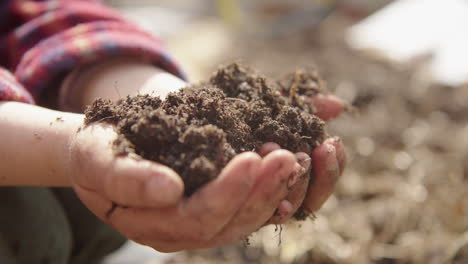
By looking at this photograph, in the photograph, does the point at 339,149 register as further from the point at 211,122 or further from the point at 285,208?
the point at 211,122

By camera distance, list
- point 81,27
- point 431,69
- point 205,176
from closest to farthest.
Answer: point 205,176
point 81,27
point 431,69

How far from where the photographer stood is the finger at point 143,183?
34.4 inches

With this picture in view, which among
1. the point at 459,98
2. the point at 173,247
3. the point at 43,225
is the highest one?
the point at 459,98

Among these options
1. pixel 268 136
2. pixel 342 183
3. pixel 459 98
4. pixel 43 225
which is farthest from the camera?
pixel 459 98

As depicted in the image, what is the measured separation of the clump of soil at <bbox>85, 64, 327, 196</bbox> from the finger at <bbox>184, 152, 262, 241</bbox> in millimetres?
42

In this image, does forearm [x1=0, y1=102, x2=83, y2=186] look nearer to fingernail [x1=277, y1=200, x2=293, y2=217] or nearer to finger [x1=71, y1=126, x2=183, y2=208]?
finger [x1=71, y1=126, x2=183, y2=208]

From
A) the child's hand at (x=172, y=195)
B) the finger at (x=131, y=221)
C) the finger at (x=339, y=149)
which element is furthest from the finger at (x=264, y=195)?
the finger at (x=339, y=149)

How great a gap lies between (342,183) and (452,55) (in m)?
1.56

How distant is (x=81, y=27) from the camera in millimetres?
1542

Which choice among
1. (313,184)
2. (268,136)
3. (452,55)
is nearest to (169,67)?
(268,136)

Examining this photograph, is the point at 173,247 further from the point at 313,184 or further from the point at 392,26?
the point at 392,26

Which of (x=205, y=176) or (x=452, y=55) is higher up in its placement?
(x=452, y=55)

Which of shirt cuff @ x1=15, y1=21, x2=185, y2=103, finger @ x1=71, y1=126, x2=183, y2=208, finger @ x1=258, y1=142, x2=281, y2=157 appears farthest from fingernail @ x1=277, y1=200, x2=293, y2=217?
shirt cuff @ x1=15, y1=21, x2=185, y2=103

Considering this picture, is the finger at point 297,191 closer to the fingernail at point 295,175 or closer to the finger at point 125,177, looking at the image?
the fingernail at point 295,175
